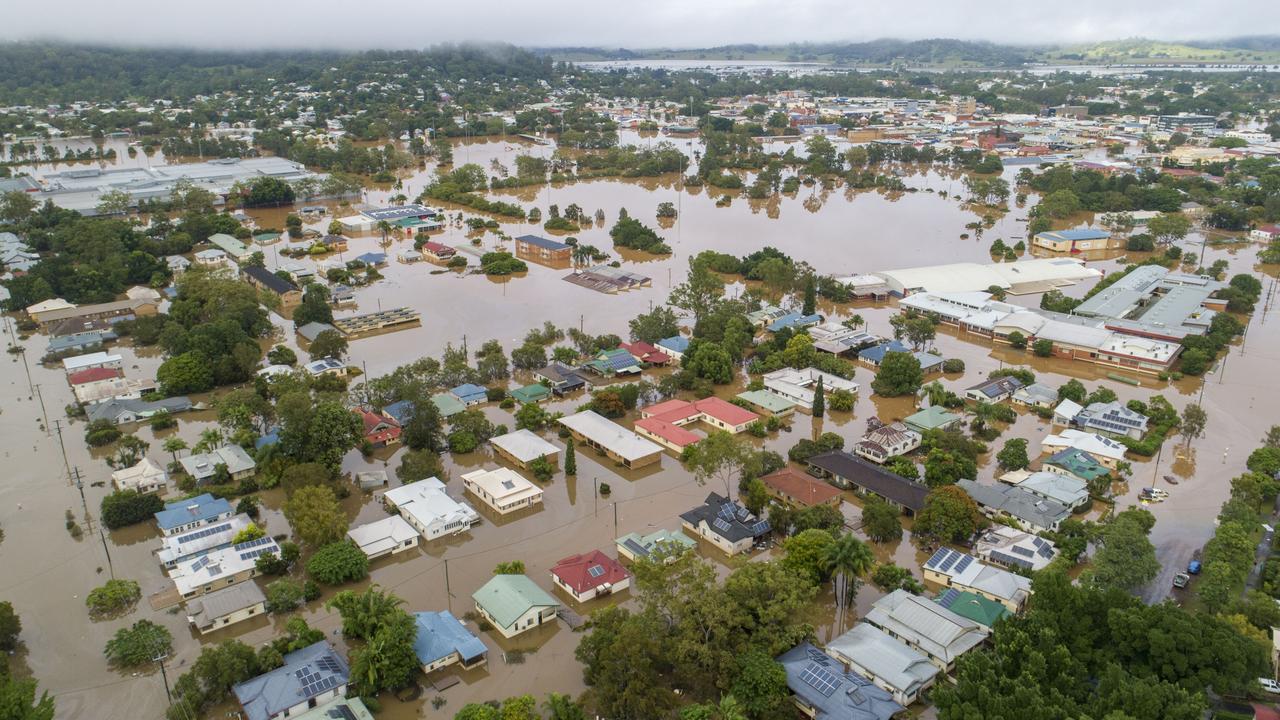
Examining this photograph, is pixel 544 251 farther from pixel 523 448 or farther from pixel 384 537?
pixel 384 537

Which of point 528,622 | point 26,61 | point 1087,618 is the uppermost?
point 26,61

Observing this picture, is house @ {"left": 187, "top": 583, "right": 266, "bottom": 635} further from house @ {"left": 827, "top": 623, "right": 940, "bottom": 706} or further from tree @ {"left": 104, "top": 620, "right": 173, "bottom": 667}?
house @ {"left": 827, "top": 623, "right": 940, "bottom": 706}

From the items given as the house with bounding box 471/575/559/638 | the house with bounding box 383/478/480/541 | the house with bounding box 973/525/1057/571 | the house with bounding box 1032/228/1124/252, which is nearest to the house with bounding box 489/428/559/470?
the house with bounding box 383/478/480/541

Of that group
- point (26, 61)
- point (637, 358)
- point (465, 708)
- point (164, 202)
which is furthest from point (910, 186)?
point (26, 61)

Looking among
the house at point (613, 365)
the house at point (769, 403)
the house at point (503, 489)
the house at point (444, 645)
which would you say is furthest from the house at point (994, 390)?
the house at point (444, 645)

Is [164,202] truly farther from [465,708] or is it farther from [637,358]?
[465,708]

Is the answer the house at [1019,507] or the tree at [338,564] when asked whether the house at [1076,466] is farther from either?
the tree at [338,564]
